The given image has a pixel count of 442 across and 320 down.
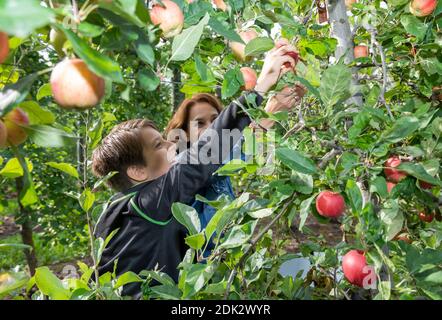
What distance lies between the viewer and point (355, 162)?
0.89 m

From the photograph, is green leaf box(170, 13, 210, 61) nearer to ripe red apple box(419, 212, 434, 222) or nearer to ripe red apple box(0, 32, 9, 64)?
ripe red apple box(0, 32, 9, 64)

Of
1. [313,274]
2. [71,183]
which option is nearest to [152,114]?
[71,183]

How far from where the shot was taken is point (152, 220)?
1.49m

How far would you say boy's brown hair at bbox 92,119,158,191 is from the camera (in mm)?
1678

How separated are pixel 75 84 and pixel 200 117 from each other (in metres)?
1.40

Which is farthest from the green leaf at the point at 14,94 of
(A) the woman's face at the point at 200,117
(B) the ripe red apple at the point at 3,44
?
(A) the woman's face at the point at 200,117

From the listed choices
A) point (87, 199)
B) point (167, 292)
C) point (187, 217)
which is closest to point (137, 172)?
point (87, 199)

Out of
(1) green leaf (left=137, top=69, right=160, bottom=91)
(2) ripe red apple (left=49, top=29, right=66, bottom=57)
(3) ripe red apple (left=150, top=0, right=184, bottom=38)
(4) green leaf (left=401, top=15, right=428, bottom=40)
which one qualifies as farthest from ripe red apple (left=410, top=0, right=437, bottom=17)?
(2) ripe red apple (left=49, top=29, right=66, bottom=57)

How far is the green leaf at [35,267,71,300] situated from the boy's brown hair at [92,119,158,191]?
795 mm

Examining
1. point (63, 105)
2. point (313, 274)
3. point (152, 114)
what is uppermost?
point (152, 114)

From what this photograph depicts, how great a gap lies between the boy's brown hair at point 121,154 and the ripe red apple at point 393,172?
0.97 m

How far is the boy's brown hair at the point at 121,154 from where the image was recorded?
5.50ft
